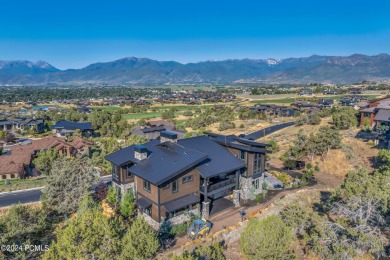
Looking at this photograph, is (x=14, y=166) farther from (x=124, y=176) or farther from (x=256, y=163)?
(x=256, y=163)

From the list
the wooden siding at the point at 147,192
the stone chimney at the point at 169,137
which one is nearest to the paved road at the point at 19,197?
the wooden siding at the point at 147,192

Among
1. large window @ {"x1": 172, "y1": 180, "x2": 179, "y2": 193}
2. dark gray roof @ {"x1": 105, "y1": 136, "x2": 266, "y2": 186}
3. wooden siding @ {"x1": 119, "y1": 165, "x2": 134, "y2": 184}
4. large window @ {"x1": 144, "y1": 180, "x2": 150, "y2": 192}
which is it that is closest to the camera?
dark gray roof @ {"x1": 105, "y1": 136, "x2": 266, "y2": 186}

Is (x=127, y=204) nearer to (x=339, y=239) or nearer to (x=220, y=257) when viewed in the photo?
(x=220, y=257)

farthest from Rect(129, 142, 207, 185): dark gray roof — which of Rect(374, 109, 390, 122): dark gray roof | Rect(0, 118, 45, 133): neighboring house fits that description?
Rect(0, 118, 45, 133): neighboring house

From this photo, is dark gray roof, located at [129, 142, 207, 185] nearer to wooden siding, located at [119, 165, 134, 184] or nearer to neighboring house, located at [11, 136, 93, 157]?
wooden siding, located at [119, 165, 134, 184]

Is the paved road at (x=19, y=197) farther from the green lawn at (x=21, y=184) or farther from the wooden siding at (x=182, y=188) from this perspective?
the wooden siding at (x=182, y=188)

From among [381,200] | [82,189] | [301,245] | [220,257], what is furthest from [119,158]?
[381,200]

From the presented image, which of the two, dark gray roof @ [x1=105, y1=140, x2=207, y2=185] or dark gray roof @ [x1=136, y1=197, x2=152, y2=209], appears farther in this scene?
dark gray roof @ [x1=136, y1=197, x2=152, y2=209]
